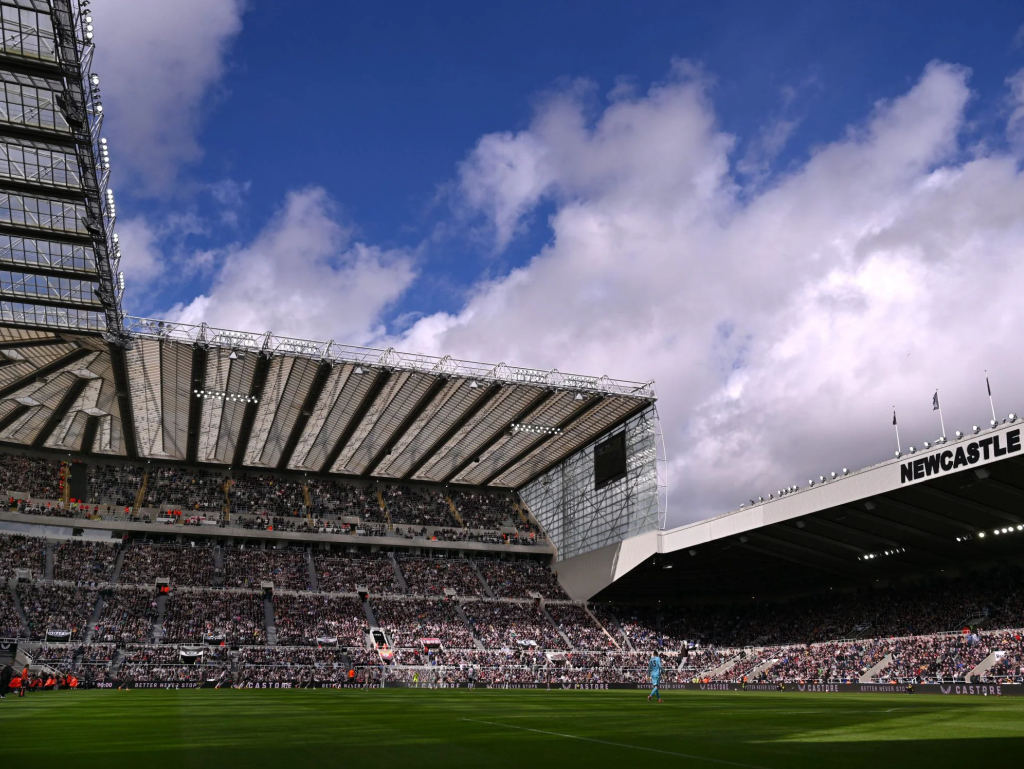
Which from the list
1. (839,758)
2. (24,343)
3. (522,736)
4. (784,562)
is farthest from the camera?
(784,562)

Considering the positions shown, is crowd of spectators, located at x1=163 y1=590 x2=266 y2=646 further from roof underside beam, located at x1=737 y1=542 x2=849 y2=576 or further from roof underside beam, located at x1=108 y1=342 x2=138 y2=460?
roof underside beam, located at x1=737 y1=542 x2=849 y2=576

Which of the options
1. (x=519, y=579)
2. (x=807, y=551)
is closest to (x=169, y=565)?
(x=519, y=579)

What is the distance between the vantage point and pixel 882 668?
1777 inches

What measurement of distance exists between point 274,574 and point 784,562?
4118cm

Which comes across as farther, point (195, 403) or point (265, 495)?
point (265, 495)

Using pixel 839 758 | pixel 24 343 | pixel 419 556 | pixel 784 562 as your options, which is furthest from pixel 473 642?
pixel 839 758

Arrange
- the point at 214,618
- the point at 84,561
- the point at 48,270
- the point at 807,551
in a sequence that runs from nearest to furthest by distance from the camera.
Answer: the point at 48,270, the point at 807,551, the point at 214,618, the point at 84,561

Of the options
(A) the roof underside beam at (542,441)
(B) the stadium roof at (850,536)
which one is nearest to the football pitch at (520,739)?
(B) the stadium roof at (850,536)

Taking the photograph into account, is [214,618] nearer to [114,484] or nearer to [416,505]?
[114,484]

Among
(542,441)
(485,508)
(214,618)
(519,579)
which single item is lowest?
(214,618)

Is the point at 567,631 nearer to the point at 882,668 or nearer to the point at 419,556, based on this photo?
the point at 419,556

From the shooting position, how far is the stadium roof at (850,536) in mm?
37281

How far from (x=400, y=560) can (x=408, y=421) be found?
1946cm

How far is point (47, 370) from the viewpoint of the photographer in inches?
1923
